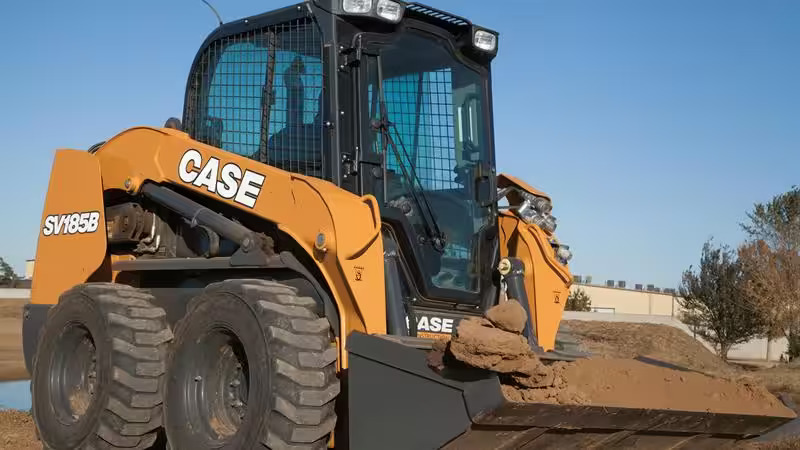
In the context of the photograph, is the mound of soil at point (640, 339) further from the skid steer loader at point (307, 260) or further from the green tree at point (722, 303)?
the skid steer loader at point (307, 260)

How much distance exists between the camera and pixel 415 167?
636 cm

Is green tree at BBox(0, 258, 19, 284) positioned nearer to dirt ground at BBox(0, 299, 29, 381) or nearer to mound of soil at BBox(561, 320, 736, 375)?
A: dirt ground at BBox(0, 299, 29, 381)

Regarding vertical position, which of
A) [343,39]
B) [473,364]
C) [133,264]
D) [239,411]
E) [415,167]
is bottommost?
[239,411]

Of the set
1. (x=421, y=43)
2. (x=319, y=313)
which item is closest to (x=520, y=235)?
(x=421, y=43)

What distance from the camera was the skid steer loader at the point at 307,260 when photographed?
5.09m

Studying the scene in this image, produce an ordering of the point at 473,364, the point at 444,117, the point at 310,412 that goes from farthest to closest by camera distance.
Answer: the point at 444,117 → the point at 310,412 → the point at 473,364

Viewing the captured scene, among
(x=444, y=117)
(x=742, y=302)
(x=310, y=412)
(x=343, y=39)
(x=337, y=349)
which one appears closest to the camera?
(x=310, y=412)

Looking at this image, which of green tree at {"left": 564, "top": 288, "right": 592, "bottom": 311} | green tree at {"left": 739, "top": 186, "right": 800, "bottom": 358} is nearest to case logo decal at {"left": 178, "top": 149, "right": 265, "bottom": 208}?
green tree at {"left": 739, "top": 186, "right": 800, "bottom": 358}

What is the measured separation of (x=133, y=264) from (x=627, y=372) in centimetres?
349

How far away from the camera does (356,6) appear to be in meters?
6.20

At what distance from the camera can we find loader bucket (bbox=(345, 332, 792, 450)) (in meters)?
4.63

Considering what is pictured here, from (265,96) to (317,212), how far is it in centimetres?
133

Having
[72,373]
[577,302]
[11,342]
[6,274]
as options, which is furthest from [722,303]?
[6,274]

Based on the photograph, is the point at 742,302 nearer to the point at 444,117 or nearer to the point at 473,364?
the point at 444,117
